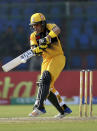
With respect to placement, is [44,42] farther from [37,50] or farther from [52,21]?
[52,21]

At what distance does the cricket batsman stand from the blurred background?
5597mm

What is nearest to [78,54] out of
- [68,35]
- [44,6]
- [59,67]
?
[68,35]

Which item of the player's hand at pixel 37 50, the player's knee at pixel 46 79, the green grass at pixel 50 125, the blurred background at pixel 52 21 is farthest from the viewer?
the blurred background at pixel 52 21

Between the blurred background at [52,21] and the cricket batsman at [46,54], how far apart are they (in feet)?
18.4

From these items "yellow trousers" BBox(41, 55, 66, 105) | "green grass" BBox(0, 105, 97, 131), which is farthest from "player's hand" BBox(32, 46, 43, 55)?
"green grass" BBox(0, 105, 97, 131)

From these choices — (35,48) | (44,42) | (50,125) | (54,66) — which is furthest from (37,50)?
(50,125)

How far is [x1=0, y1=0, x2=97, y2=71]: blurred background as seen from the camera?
14.1m

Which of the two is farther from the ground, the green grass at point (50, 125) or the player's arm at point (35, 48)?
the player's arm at point (35, 48)

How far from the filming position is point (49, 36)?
8.06 m

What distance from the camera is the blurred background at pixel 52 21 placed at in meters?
14.1

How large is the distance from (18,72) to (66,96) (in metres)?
1.42

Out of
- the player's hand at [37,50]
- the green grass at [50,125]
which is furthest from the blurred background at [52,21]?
the green grass at [50,125]

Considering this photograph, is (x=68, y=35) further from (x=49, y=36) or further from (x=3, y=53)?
(x=49, y=36)

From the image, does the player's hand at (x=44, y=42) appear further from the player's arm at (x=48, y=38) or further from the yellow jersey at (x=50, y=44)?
the yellow jersey at (x=50, y=44)
